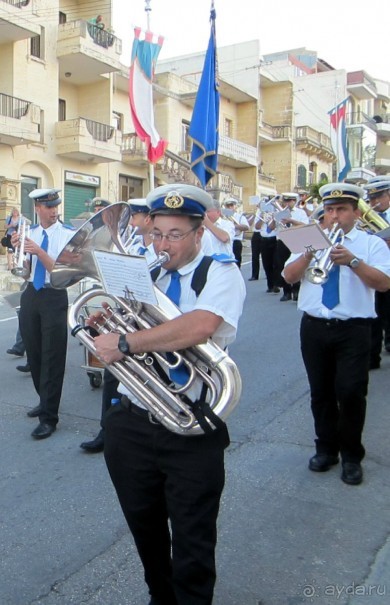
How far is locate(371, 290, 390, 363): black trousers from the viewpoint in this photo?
6.84m

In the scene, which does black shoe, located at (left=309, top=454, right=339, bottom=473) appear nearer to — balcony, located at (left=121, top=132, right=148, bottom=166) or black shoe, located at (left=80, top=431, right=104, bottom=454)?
black shoe, located at (left=80, top=431, right=104, bottom=454)

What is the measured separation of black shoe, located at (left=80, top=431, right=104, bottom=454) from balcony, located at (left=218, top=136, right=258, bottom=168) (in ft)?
96.4

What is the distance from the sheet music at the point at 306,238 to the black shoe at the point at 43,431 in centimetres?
251

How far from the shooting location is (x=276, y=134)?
131 feet

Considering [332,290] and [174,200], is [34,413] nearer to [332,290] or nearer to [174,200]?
[332,290]

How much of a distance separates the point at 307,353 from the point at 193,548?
210 cm

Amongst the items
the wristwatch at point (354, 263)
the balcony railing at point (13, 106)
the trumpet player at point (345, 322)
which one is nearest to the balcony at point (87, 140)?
the balcony railing at point (13, 106)

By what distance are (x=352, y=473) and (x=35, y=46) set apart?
22.5 metres

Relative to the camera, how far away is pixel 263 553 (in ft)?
10.3

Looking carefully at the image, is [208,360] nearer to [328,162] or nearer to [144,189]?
[144,189]

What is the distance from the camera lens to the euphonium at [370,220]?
6217mm

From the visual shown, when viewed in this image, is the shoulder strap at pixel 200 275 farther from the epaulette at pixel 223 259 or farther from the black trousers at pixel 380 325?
the black trousers at pixel 380 325

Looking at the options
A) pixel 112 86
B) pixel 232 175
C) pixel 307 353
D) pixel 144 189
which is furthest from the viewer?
pixel 232 175

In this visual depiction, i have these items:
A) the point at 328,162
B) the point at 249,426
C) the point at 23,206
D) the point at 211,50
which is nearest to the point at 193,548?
the point at 249,426
